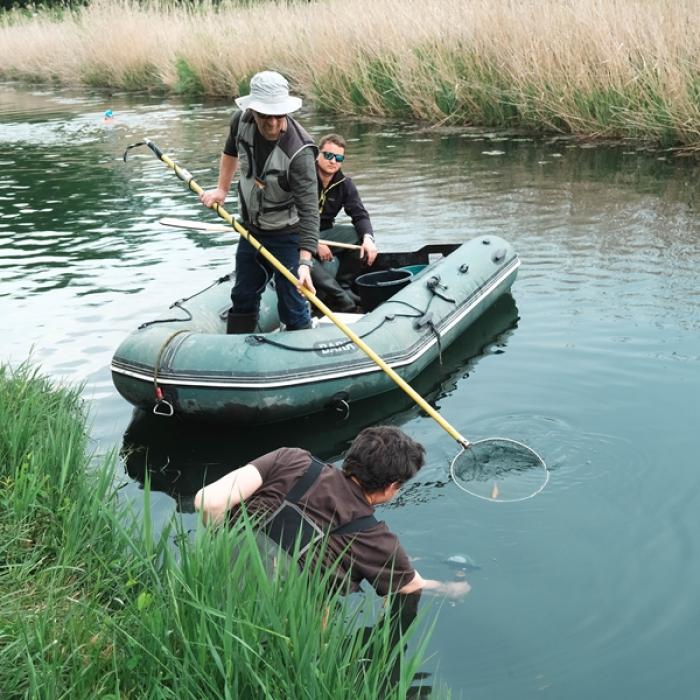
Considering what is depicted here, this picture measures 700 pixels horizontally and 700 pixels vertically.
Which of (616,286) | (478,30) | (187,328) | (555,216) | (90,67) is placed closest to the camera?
(187,328)

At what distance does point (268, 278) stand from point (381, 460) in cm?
279

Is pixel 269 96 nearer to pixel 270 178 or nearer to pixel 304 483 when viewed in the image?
pixel 270 178

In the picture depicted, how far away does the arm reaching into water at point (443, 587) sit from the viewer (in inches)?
159

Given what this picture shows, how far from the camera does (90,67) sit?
80.4 ft

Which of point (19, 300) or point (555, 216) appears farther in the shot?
point (555, 216)

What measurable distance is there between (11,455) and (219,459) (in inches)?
60.6

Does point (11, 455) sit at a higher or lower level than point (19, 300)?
higher

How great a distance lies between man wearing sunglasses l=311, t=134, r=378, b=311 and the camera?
7.19 metres

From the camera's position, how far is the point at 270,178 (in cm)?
570

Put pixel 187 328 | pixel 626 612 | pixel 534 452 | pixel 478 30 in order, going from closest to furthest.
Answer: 1. pixel 626 612
2. pixel 534 452
3. pixel 187 328
4. pixel 478 30

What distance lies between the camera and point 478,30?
14.2m

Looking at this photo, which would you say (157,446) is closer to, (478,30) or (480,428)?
(480,428)

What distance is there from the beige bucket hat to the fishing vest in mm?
249

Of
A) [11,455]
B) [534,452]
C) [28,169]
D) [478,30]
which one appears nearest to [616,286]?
[534,452]
